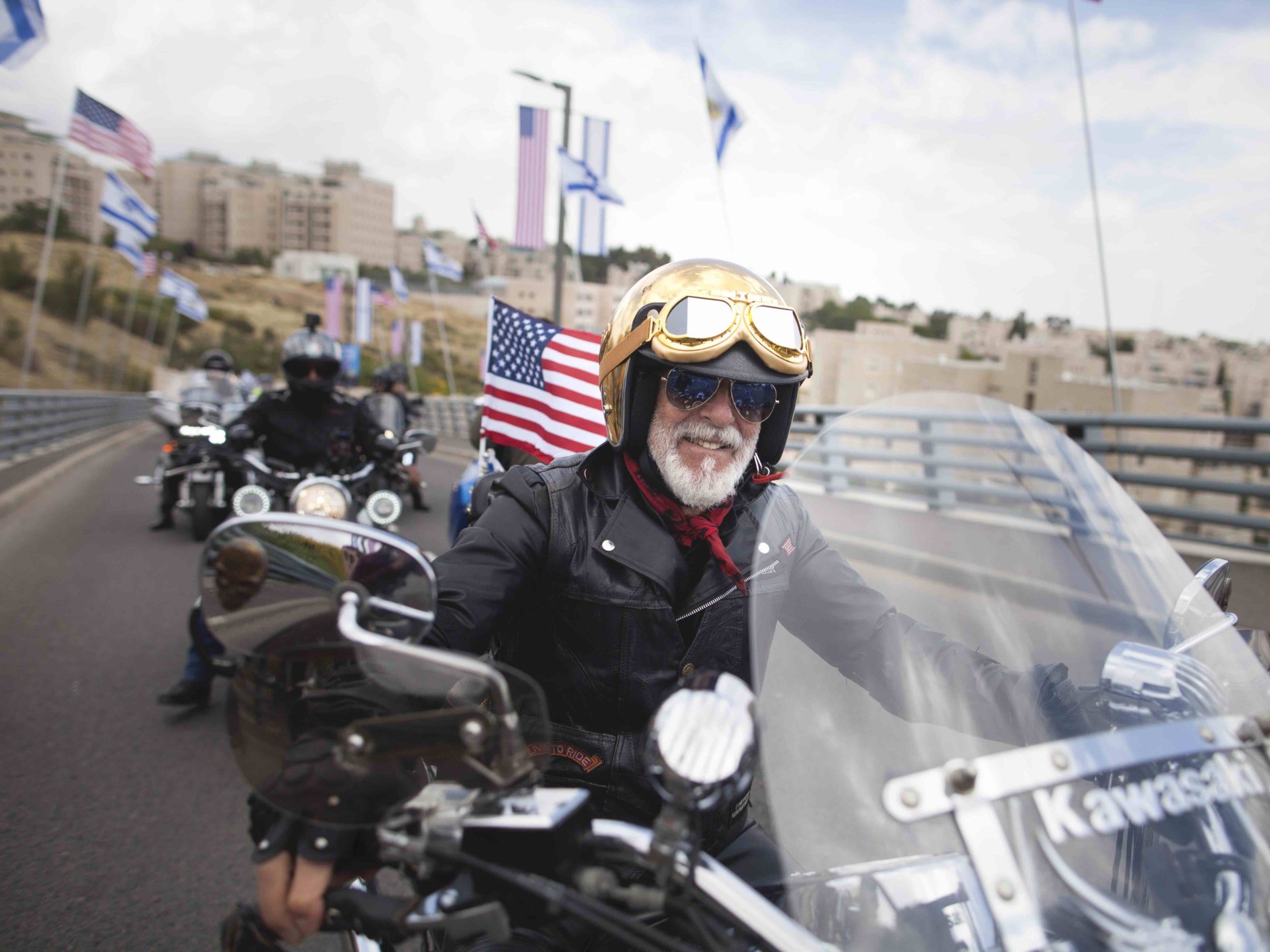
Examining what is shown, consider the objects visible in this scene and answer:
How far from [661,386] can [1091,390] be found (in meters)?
17.7

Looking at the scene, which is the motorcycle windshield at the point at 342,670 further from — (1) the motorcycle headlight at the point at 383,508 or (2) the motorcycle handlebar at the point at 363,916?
(1) the motorcycle headlight at the point at 383,508

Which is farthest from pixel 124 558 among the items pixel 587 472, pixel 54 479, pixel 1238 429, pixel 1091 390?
pixel 1091 390

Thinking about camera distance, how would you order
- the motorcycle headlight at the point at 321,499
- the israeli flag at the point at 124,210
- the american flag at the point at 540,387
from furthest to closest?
1. the israeli flag at the point at 124,210
2. the american flag at the point at 540,387
3. the motorcycle headlight at the point at 321,499

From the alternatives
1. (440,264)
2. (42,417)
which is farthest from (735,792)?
(440,264)

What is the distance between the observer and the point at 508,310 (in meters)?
4.87

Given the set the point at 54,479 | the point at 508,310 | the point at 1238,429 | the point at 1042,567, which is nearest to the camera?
the point at 1042,567

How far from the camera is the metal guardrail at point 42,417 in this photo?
14031 mm

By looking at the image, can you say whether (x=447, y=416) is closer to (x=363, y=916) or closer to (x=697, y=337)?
(x=697, y=337)

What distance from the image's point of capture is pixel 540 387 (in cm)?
476

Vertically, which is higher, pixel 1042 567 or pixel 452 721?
pixel 1042 567

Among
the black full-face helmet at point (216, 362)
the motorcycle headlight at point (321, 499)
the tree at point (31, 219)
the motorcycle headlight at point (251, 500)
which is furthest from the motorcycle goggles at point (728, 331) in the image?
the tree at point (31, 219)

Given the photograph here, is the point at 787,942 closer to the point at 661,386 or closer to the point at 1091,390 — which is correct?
the point at 661,386

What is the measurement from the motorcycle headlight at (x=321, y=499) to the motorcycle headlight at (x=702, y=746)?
10.9 ft

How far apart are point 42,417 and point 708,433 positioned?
737 inches
